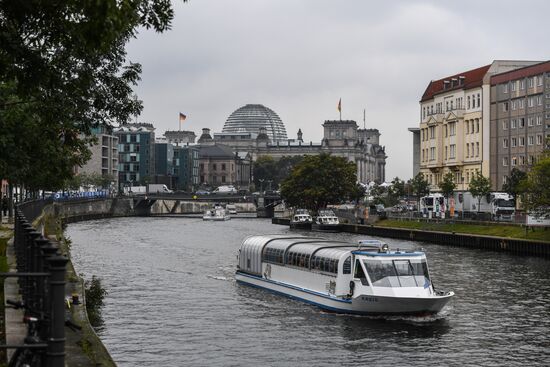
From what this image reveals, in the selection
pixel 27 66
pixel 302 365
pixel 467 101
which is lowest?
pixel 302 365

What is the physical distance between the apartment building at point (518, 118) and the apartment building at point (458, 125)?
2.07m

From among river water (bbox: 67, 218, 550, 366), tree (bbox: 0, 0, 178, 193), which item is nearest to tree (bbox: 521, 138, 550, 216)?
river water (bbox: 67, 218, 550, 366)

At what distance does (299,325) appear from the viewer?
1948 inches

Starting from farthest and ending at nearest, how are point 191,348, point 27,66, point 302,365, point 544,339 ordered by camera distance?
point 544,339
point 191,348
point 302,365
point 27,66

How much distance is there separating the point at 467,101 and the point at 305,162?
4088 centimetres

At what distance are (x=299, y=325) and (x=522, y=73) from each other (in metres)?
109

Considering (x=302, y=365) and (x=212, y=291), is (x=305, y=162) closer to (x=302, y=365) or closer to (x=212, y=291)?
(x=212, y=291)

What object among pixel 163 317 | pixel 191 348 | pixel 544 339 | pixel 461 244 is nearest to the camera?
pixel 191 348

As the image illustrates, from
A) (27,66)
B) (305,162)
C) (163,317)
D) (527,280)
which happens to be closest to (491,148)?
(305,162)

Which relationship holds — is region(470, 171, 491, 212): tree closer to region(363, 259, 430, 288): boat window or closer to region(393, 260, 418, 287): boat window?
region(363, 259, 430, 288): boat window

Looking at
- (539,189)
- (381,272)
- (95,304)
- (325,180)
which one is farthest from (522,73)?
(95,304)

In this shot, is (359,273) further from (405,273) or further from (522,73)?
(522,73)

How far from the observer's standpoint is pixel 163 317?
50938 millimetres

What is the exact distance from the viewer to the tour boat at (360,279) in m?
Result: 51.3
